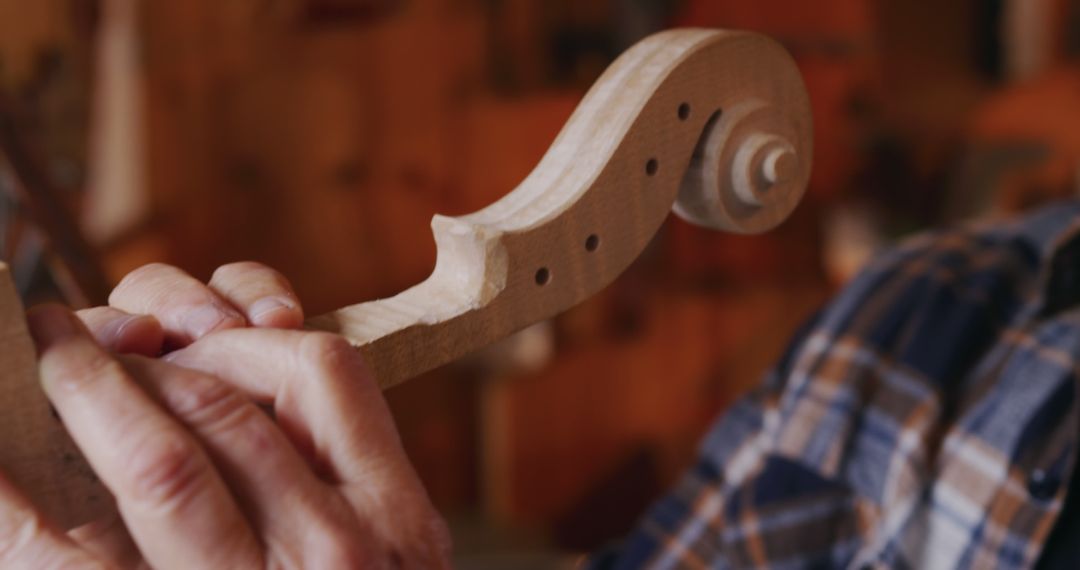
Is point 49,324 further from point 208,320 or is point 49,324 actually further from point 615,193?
point 615,193

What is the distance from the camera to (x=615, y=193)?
1.53 feet

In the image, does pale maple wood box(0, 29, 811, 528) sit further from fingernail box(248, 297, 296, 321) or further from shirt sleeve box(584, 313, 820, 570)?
shirt sleeve box(584, 313, 820, 570)

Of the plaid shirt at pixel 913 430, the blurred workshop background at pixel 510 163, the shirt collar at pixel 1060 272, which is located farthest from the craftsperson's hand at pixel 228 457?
the blurred workshop background at pixel 510 163

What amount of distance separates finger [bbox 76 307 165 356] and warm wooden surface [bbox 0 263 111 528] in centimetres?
4

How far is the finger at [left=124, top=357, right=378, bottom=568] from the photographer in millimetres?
335

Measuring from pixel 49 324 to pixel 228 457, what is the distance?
71 mm

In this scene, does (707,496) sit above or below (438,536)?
below

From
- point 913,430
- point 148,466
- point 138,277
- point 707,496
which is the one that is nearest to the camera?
point 148,466

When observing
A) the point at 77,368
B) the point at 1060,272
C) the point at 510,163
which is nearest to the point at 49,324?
the point at 77,368

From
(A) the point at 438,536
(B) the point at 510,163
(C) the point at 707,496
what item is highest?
(A) the point at 438,536

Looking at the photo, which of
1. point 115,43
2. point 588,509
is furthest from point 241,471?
point 588,509

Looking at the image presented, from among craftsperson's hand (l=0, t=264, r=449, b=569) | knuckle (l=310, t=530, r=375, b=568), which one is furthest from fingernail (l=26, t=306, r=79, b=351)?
knuckle (l=310, t=530, r=375, b=568)

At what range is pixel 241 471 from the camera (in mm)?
335

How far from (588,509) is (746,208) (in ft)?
6.38
